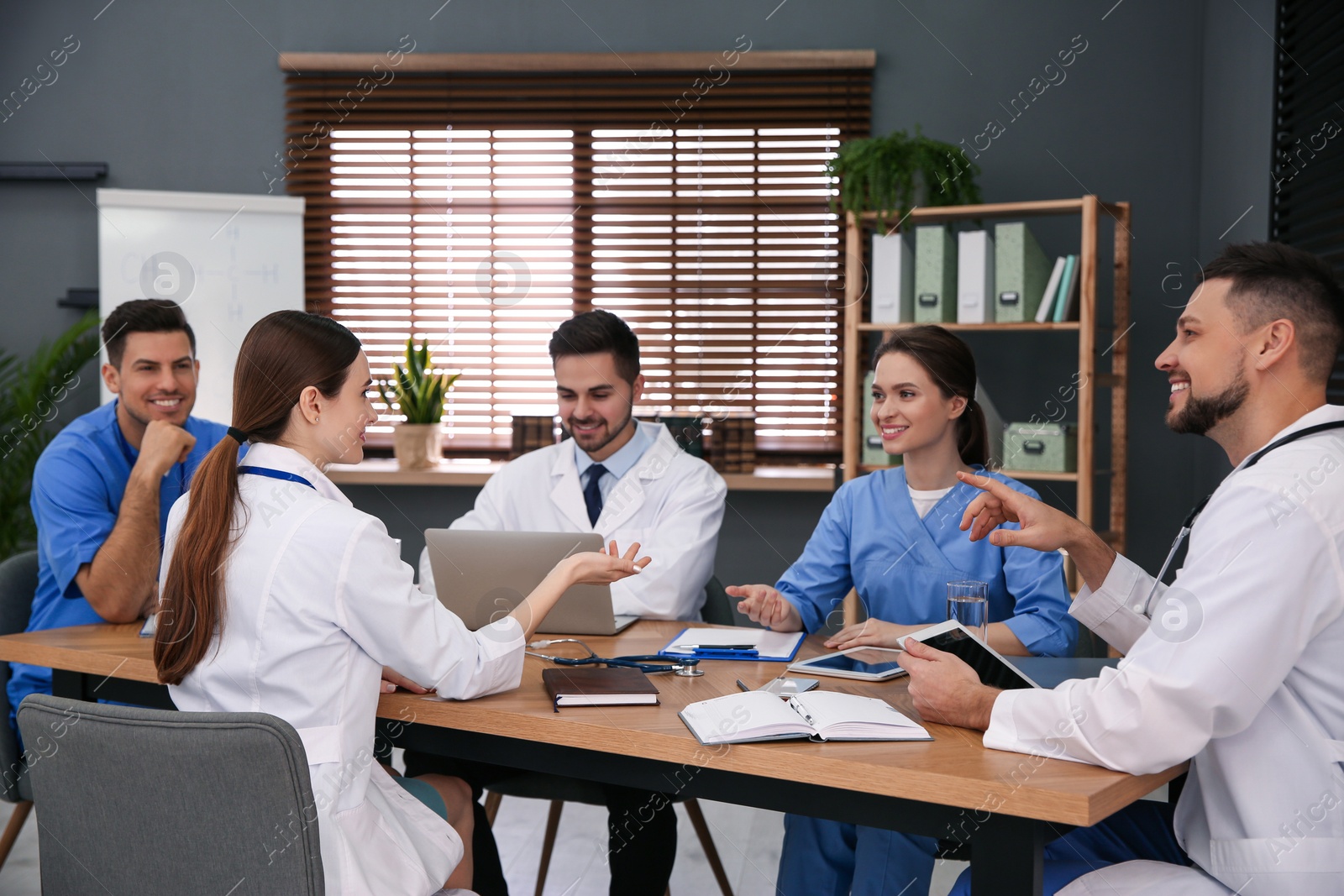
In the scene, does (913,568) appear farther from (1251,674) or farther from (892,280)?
(892,280)

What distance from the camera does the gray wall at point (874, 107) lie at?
411cm

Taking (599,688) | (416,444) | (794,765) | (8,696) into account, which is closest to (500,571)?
(599,688)

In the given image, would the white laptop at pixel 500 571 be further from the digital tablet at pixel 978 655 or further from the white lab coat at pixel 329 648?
the digital tablet at pixel 978 655

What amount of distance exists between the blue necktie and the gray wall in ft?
5.53

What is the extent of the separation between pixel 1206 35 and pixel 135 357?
12.6 ft

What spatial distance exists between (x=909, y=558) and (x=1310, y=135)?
1.92 metres

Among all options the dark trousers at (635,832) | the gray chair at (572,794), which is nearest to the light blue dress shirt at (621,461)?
the gray chair at (572,794)

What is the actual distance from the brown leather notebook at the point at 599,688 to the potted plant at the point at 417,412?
2.64 m

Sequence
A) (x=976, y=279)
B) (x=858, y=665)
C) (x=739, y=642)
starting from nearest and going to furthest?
1. (x=858, y=665)
2. (x=739, y=642)
3. (x=976, y=279)

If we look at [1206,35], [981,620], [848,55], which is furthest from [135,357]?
[1206,35]

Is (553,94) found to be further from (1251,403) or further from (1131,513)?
(1251,403)

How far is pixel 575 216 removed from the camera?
457 centimetres

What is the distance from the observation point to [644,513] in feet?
9.05

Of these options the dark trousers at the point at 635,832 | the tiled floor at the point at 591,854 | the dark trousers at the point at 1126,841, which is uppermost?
the dark trousers at the point at 1126,841
